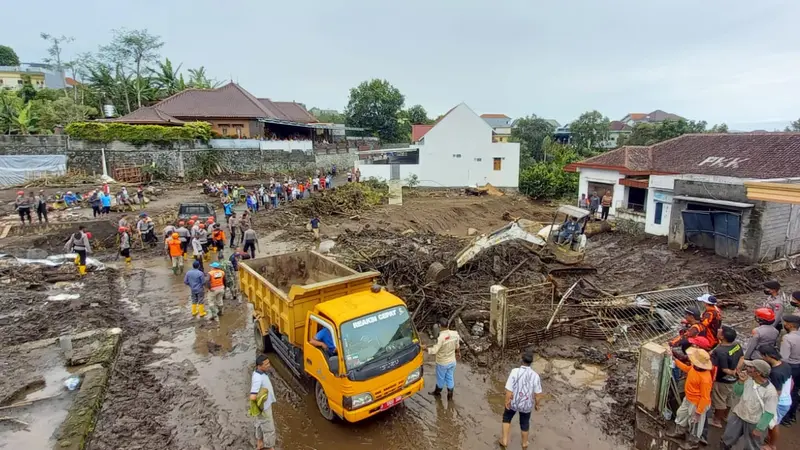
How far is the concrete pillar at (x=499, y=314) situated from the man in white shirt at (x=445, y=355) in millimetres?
2099

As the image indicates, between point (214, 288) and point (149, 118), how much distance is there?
2838 centimetres

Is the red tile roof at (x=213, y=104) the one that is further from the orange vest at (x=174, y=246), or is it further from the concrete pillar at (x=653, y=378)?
the concrete pillar at (x=653, y=378)

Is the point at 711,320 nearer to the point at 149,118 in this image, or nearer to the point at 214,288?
the point at 214,288

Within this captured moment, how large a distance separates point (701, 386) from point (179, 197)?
28.1m

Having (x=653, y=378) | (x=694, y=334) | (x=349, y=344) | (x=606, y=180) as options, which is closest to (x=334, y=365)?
(x=349, y=344)

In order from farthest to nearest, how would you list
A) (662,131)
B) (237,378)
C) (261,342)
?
(662,131) → (261,342) → (237,378)

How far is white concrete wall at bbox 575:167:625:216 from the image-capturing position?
2297cm

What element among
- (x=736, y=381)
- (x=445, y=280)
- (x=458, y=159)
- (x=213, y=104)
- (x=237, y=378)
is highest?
(x=213, y=104)

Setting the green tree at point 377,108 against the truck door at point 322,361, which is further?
the green tree at point 377,108

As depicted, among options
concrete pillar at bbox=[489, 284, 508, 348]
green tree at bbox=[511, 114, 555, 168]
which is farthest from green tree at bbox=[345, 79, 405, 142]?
concrete pillar at bbox=[489, 284, 508, 348]

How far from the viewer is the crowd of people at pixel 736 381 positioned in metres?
5.56

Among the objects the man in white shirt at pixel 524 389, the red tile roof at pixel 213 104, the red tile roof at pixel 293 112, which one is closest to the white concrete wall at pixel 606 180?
the man in white shirt at pixel 524 389

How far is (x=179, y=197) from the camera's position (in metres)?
27.0

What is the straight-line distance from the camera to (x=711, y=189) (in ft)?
52.4
